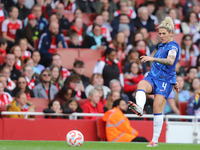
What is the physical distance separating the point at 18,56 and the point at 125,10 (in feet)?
15.6

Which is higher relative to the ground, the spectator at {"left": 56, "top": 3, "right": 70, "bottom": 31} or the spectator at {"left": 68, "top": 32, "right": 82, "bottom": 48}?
the spectator at {"left": 56, "top": 3, "right": 70, "bottom": 31}

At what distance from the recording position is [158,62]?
21.3 feet

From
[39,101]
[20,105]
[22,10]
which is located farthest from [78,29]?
[20,105]

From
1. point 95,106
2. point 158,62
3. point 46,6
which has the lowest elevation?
point 95,106

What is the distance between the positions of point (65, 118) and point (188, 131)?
2.90 meters

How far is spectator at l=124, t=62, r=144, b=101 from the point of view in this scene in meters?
12.1

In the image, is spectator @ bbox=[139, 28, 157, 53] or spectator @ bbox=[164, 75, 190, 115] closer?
spectator @ bbox=[164, 75, 190, 115]

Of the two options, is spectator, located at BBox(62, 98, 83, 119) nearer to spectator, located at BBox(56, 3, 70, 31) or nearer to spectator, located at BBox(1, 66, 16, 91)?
spectator, located at BBox(1, 66, 16, 91)

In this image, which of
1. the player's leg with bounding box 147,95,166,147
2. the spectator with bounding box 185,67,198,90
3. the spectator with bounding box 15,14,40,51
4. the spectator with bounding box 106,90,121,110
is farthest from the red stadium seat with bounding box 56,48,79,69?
the player's leg with bounding box 147,95,166,147

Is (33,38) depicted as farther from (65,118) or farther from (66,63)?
(65,118)

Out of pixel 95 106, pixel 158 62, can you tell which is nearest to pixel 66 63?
pixel 95 106

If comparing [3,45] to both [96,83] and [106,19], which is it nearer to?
[96,83]

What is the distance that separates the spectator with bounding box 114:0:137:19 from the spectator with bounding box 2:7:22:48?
3.63 meters

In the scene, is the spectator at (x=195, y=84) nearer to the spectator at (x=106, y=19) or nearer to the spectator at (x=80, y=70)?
the spectator at (x=80, y=70)
